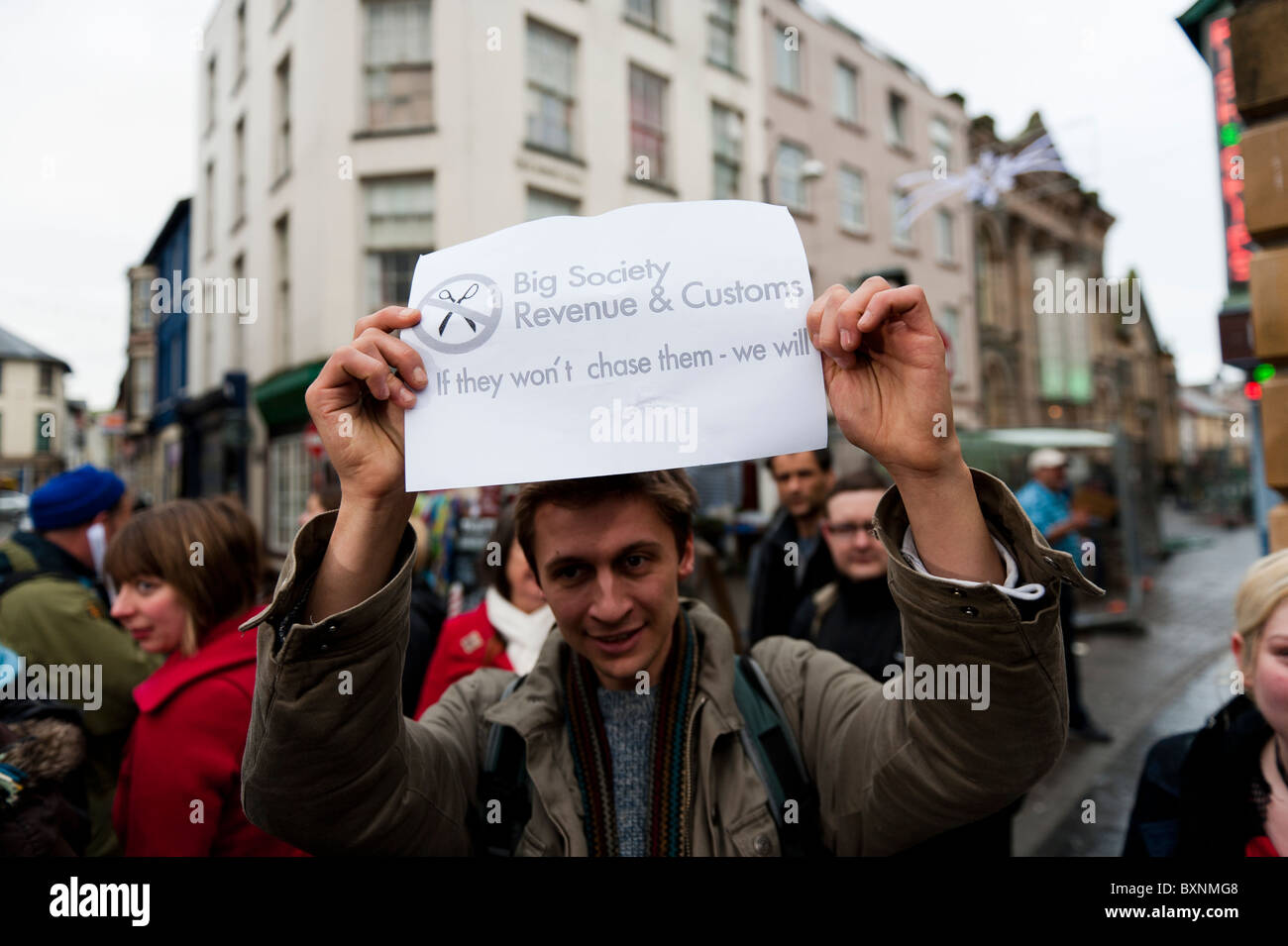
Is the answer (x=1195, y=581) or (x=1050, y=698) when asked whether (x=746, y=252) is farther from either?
(x=1195, y=581)

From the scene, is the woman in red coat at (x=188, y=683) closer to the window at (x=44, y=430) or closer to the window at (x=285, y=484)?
the window at (x=44, y=430)

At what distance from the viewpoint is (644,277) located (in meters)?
1.19

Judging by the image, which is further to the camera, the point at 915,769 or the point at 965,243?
the point at 965,243

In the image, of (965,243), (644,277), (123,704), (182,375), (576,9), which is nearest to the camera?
(644,277)

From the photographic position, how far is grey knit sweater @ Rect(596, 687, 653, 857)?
4.28 ft

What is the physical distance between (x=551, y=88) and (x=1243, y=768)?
41.1ft

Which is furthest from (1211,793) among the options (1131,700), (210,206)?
(210,206)

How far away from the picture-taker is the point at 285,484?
12781 mm

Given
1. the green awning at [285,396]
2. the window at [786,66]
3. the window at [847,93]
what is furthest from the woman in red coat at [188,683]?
the window at [847,93]

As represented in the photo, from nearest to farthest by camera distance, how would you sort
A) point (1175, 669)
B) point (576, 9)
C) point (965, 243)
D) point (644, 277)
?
point (644, 277) → point (1175, 669) → point (576, 9) → point (965, 243)

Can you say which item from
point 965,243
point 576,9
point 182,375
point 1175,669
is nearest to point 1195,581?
point 1175,669

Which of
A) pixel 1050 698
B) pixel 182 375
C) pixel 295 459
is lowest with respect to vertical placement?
pixel 1050 698

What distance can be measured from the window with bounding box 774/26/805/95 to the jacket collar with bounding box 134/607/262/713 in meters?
16.6
